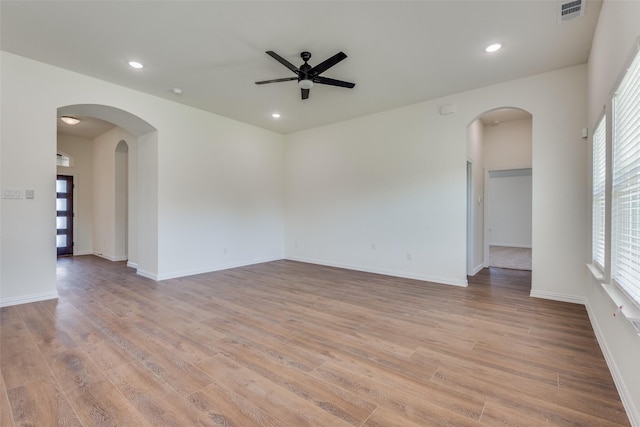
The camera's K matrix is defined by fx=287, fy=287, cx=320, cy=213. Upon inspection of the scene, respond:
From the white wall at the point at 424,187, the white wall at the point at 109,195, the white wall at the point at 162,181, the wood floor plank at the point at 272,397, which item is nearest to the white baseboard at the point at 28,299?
the white wall at the point at 162,181

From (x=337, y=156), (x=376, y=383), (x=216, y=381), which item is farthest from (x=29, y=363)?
(x=337, y=156)

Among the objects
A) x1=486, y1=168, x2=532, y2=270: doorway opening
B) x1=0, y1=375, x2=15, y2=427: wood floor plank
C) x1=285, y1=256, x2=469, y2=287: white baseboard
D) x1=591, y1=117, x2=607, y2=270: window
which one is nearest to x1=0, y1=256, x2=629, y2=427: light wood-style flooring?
x1=0, y1=375, x2=15, y2=427: wood floor plank

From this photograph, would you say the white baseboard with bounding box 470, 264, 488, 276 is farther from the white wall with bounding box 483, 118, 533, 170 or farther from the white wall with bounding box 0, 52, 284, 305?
the white wall with bounding box 0, 52, 284, 305

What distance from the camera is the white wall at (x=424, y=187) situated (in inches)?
144

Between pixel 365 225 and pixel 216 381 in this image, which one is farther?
pixel 365 225

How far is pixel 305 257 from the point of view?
6.61 metres

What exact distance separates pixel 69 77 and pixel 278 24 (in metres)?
3.08

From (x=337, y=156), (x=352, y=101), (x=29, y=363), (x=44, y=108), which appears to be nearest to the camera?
(x=29, y=363)

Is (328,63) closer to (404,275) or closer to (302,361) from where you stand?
(302,361)

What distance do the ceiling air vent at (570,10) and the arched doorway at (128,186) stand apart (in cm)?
537

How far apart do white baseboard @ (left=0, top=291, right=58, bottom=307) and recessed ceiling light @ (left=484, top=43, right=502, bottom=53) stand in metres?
6.13

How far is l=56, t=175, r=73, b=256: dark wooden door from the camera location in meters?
7.29

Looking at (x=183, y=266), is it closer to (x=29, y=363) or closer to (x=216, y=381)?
(x=29, y=363)

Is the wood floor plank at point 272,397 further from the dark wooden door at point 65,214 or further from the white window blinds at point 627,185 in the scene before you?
the dark wooden door at point 65,214
